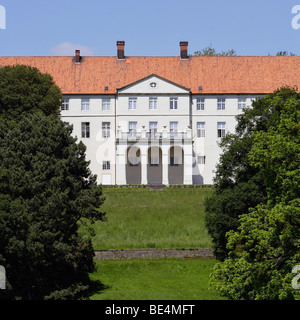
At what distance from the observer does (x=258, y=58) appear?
6775 centimetres

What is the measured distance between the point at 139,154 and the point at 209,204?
28.4 meters

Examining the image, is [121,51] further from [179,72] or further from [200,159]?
[200,159]

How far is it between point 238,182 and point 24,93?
22398 mm

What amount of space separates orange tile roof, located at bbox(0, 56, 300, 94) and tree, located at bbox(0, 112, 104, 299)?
31932 millimetres

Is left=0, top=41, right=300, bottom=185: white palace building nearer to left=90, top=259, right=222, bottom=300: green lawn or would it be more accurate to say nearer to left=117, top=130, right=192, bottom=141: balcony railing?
left=117, top=130, right=192, bottom=141: balcony railing

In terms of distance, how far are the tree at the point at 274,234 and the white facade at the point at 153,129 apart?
37250mm

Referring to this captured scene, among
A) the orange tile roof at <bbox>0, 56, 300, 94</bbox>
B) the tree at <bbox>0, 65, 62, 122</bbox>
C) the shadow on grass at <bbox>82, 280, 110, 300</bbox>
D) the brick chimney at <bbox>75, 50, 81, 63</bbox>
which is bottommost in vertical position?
the shadow on grass at <bbox>82, 280, 110, 300</bbox>

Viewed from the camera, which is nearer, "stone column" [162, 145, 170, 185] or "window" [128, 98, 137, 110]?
"stone column" [162, 145, 170, 185]

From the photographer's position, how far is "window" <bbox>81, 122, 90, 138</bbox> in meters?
65.7

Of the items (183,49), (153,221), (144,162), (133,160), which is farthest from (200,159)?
(153,221)

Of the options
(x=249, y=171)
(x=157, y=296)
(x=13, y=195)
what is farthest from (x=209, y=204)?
(x=13, y=195)

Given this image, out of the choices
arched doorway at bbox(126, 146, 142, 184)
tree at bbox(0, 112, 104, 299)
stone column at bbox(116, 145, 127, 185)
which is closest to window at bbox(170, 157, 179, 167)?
arched doorway at bbox(126, 146, 142, 184)

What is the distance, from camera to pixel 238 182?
3412cm
